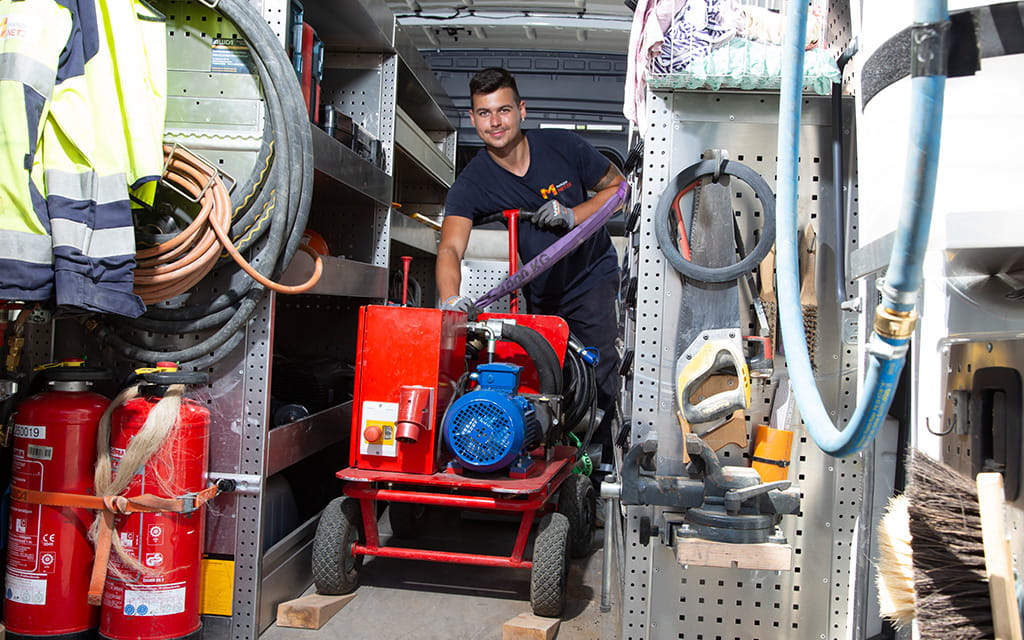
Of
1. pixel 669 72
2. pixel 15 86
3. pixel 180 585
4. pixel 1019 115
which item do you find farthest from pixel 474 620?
pixel 1019 115

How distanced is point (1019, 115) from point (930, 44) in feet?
0.53

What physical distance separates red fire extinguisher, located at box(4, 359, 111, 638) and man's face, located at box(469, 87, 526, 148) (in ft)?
6.62

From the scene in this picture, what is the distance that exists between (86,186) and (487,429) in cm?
121

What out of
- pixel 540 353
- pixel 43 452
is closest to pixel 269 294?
pixel 43 452

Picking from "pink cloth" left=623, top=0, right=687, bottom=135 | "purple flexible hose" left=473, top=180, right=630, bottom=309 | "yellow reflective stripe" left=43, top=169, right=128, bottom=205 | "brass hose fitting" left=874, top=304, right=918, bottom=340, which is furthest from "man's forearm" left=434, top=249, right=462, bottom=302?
"brass hose fitting" left=874, top=304, right=918, bottom=340

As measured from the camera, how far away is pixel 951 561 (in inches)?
34.9

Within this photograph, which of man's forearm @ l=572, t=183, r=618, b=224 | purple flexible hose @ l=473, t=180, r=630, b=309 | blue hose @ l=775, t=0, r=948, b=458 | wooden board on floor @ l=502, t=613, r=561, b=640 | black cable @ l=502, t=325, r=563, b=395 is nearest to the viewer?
blue hose @ l=775, t=0, r=948, b=458

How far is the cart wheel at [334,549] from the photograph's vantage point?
2.23 meters

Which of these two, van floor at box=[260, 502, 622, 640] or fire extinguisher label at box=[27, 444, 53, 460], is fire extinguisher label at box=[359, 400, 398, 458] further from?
fire extinguisher label at box=[27, 444, 53, 460]

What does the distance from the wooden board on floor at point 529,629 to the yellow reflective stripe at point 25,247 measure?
4.83ft

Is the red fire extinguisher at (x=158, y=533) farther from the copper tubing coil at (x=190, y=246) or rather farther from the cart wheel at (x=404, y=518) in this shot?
the cart wheel at (x=404, y=518)

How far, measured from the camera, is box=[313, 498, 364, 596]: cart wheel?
87.9 inches

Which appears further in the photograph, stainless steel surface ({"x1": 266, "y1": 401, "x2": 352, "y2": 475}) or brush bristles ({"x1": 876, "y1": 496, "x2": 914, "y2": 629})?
stainless steel surface ({"x1": 266, "y1": 401, "x2": 352, "y2": 475})

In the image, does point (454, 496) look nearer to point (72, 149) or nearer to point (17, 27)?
point (72, 149)
